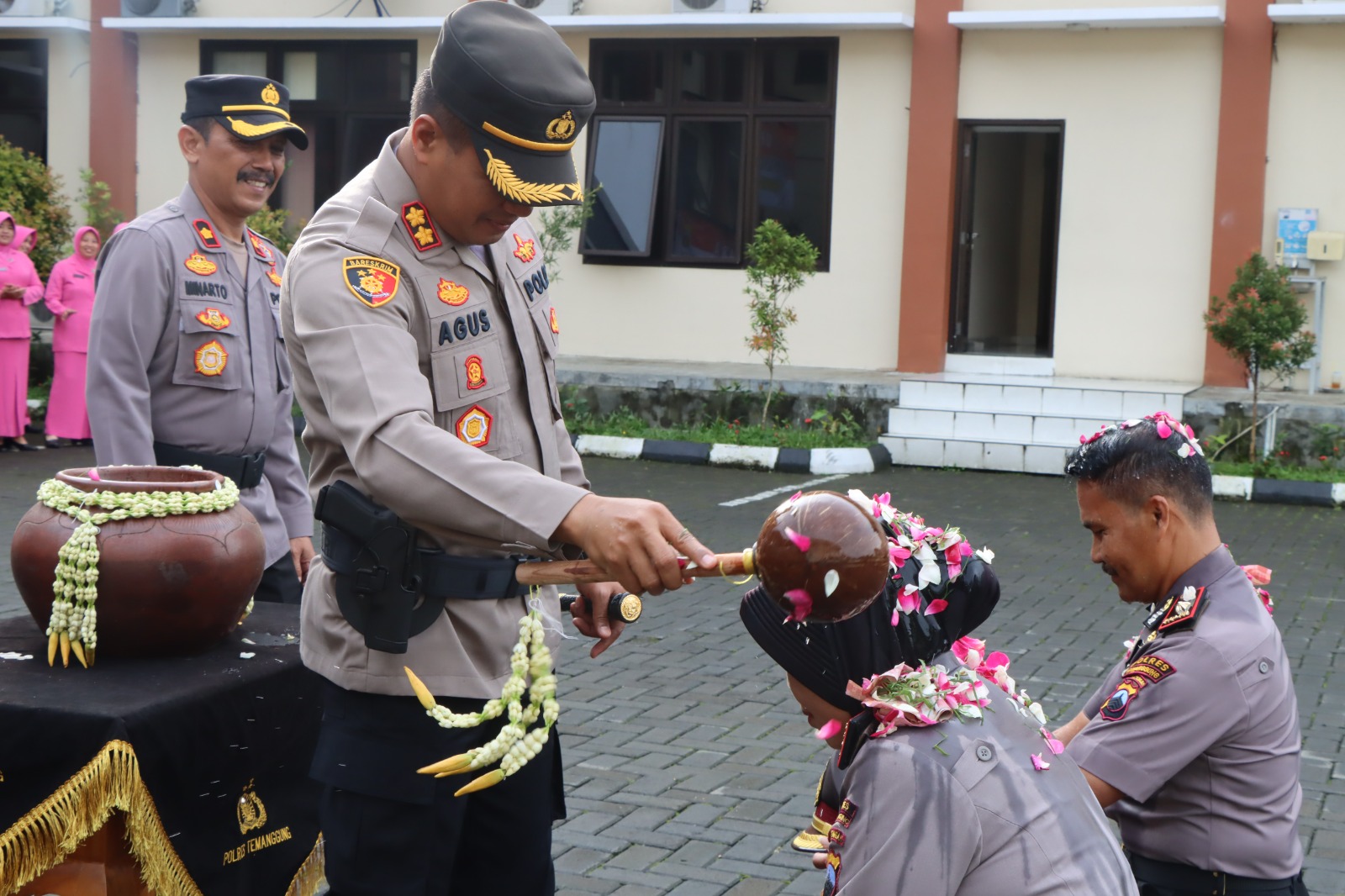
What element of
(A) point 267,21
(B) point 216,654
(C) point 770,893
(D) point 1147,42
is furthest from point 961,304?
(B) point 216,654

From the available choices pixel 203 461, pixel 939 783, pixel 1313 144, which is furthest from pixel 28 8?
pixel 939 783

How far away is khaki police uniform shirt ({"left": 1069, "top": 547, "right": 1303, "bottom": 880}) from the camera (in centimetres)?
270

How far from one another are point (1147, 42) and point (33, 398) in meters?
10.5

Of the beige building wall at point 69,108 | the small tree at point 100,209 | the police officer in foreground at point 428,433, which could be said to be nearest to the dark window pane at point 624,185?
the small tree at point 100,209

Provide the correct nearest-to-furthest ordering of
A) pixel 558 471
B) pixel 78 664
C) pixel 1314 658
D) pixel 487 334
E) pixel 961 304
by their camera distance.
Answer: pixel 487 334
pixel 558 471
pixel 78 664
pixel 1314 658
pixel 961 304

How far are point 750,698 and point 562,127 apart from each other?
371 cm

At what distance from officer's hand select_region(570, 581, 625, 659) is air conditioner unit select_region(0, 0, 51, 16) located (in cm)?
1580

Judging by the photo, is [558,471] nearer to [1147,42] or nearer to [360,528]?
[360,528]

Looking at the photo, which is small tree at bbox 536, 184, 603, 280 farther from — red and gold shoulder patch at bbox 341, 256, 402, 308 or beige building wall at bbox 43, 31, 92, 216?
red and gold shoulder patch at bbox 341, 256, 402, 308

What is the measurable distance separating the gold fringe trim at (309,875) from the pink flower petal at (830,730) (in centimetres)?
150

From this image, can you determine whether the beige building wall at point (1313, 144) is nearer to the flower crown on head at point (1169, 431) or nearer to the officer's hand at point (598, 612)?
the flower crown on head at point (1169, 431)

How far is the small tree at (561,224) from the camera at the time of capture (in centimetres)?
1386

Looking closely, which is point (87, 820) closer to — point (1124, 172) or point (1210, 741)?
point (1210, 741)

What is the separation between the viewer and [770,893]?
3924 millimetres
